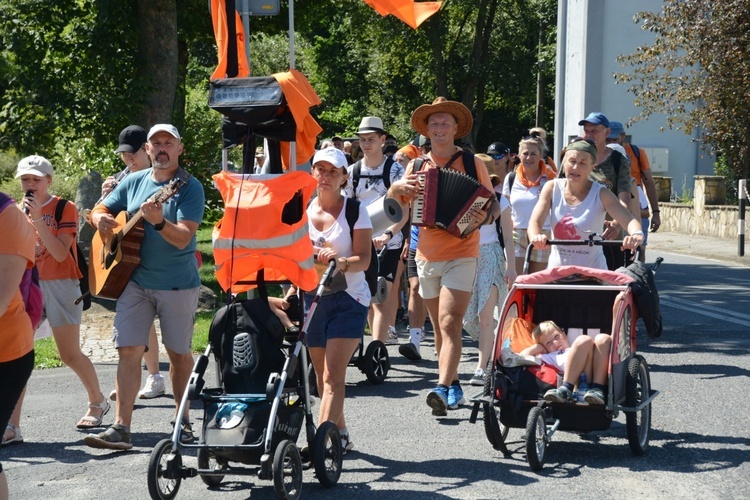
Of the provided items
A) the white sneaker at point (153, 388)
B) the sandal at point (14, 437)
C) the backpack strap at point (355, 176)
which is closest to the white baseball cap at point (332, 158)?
the sandal at point (14, 437)

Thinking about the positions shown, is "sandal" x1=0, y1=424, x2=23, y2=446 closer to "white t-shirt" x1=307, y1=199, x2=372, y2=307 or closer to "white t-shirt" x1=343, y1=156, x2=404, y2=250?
"white t-shirt" x1=307, y1=199, x2=372, y2=307

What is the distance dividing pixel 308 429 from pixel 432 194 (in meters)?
2.36

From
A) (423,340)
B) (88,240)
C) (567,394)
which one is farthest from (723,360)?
(88,240)

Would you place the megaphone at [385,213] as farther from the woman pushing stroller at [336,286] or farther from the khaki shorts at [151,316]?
the khaki shorts at [151,316]

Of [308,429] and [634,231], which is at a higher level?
[634,231]

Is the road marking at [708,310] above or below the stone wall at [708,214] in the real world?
below

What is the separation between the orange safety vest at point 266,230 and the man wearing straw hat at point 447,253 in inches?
74.5

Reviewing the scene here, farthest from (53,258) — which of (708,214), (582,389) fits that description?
(708,214)

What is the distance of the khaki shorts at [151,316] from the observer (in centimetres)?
717

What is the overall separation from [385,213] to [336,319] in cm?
96

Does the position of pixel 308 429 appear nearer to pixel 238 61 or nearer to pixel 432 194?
pixel 432 194

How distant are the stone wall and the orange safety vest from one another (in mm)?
21124

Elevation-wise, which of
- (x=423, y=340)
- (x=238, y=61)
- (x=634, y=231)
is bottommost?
(x=423, y=340)

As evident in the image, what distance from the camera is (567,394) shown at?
21.9 ft
